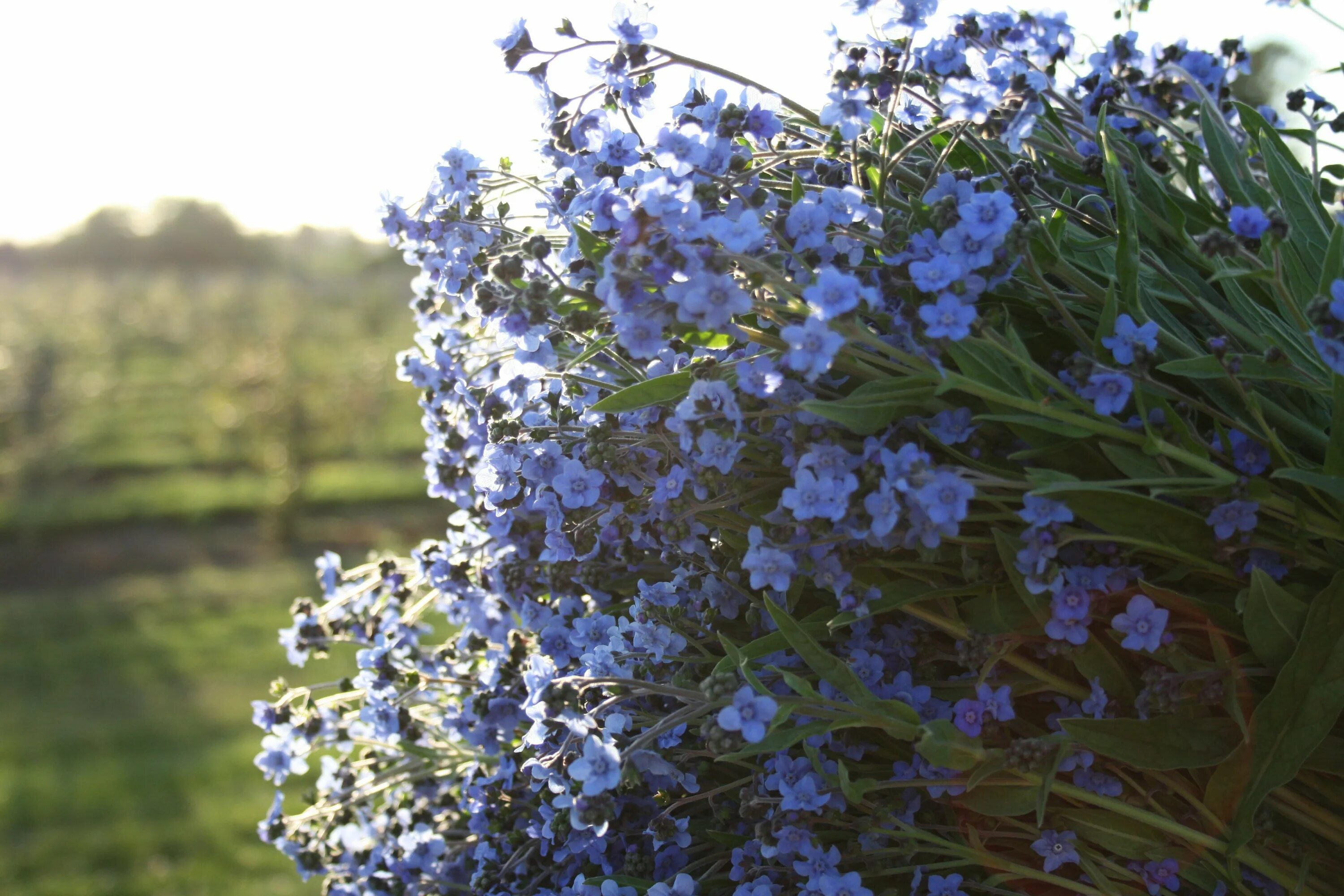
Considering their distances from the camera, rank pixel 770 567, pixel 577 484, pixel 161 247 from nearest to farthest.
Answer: pixel 770 567 < pixel 577 484 < pixel 161 247

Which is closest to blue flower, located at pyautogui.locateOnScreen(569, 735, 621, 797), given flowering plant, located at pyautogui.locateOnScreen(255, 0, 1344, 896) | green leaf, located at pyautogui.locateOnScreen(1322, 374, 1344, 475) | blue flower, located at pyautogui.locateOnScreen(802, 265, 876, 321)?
flowering plant, located at pyautogui.locateOnScreen(255, 0, 1344, 896)

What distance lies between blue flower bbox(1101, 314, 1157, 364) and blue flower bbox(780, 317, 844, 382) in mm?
247

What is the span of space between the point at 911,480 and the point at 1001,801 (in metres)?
0.35

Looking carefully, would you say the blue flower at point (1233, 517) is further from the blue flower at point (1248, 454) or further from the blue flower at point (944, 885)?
the blue flower at point (944, 885)

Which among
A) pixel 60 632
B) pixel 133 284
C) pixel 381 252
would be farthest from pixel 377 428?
pixel 381 252

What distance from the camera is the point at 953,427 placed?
0.96 meters

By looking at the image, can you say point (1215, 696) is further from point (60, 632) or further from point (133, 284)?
point (133, 284)

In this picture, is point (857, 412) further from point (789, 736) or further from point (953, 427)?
point (789, 736)

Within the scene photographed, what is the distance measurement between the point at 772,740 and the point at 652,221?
0.48 meters

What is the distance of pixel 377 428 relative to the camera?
1305 cm

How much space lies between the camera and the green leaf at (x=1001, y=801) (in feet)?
3.27

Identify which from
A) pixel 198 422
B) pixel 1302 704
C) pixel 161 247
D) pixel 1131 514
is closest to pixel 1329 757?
pixel 1302 704

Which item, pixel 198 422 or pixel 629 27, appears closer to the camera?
pixel 629 27

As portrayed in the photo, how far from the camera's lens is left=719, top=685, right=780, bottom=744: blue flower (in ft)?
2.98
